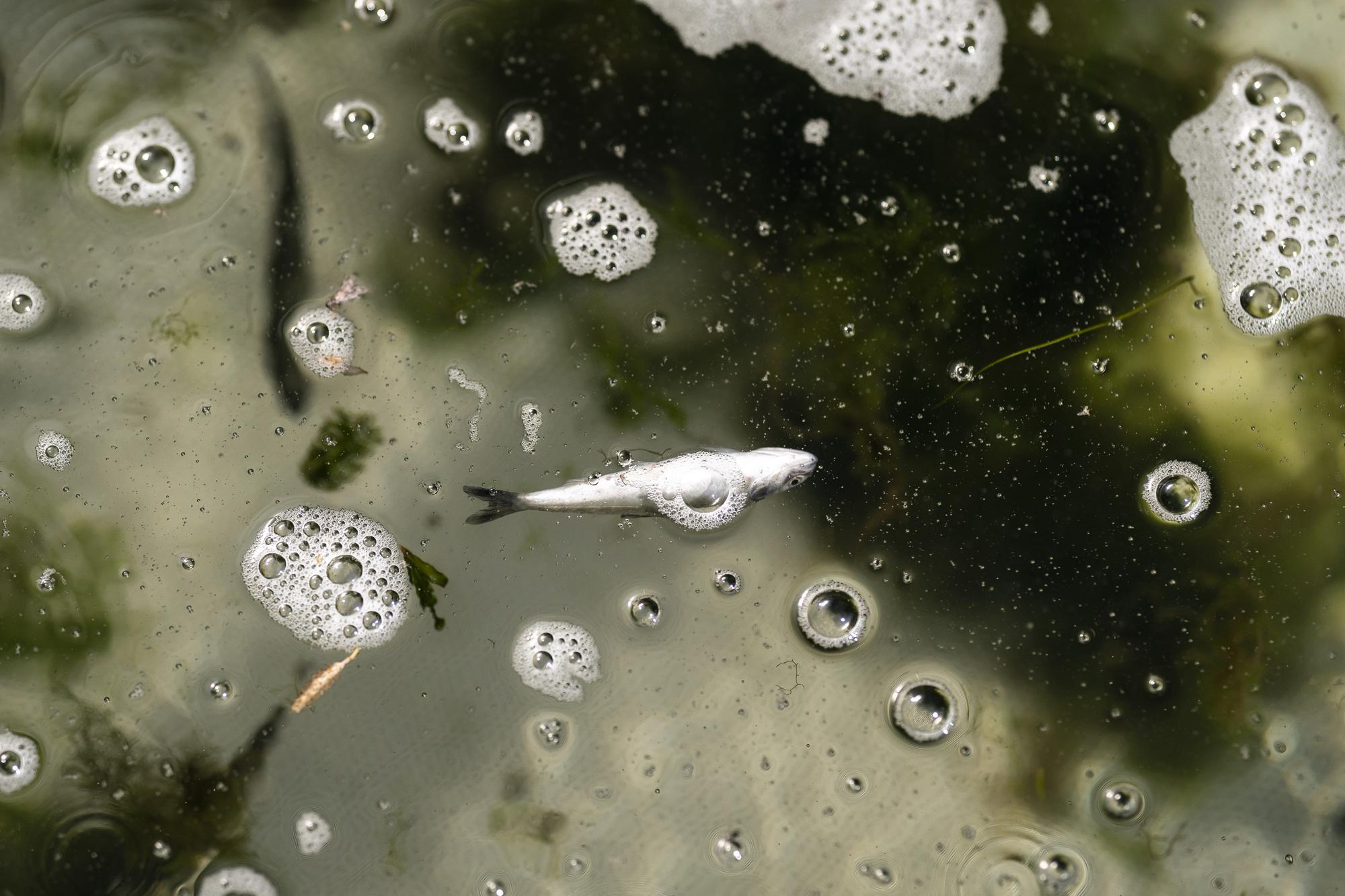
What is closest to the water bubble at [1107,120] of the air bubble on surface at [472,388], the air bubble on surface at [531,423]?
the air bubble on surface at [531,423]

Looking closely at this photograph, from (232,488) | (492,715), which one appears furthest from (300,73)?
(492,715)

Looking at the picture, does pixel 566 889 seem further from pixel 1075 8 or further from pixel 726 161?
pixel 1075 8

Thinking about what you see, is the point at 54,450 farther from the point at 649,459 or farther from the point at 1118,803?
the point at 1118,803

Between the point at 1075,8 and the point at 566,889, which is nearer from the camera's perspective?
the point at 566,889

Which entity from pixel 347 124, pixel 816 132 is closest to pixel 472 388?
pixel 347 124

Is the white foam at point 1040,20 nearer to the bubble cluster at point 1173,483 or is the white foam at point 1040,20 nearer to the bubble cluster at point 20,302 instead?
the bubble cluster at point 1173,483
